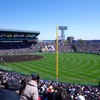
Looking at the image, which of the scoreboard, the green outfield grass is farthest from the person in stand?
the scoreboard

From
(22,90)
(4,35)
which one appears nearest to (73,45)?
(4,35)

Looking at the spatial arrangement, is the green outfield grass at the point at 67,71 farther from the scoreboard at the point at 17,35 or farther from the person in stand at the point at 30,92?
the scoreboard at the point at 17,35

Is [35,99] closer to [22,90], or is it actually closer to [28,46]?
[22,90]

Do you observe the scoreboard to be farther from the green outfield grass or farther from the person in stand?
the person in stand

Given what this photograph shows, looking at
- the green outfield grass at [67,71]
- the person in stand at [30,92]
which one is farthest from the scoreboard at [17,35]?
the person in stand at [30,92]

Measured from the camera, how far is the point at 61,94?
4.07 m

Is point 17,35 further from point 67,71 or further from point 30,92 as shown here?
point 30,92

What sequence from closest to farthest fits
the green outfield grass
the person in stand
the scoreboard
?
the person in stand
the green outfield grass
the scoreboard

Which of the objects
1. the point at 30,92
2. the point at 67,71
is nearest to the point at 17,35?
the point at 67,71

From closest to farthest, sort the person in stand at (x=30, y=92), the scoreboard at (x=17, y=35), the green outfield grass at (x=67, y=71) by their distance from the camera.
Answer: the person in stand at (x=30, y=92) → the green outfield grass at (x=67, y=71) → the scoreboard at (x=17, y=35)

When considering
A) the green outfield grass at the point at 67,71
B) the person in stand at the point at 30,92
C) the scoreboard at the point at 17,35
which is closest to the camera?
the person in stand at the point at 30,92

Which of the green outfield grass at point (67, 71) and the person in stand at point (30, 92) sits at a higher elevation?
the person in stand at point (30, 92)

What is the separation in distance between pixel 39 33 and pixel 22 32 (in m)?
10.9

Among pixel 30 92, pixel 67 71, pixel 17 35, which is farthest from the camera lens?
pixel 17 35
